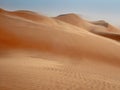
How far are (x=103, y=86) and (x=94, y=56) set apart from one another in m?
7.56

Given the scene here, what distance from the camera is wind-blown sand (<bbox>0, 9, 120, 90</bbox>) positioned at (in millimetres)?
9128

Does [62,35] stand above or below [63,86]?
above

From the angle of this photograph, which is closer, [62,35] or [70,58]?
[70,58]

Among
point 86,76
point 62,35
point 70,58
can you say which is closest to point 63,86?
point 86,76

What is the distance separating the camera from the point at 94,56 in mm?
16781

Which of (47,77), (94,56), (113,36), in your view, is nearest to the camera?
(47,77)

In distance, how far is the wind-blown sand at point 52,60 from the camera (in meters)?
9.13

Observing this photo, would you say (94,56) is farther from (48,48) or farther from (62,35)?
(62,35)

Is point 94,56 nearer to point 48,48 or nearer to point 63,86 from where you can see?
point 48,48

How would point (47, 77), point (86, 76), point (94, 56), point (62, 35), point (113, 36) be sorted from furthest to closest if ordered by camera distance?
point (113, 36), point (62, 35), point (94, 56), point (86, 76), point (47, 77)

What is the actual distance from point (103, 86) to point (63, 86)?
4.55 feet

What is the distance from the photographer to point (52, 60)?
47.3 ft

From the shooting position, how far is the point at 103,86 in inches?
365

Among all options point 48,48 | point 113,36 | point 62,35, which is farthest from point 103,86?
point 113,36
